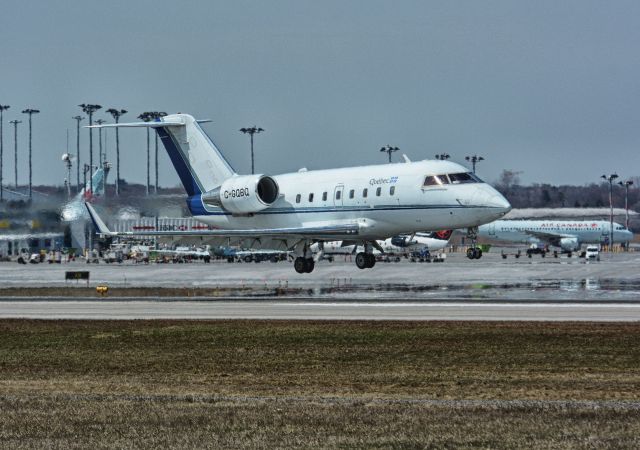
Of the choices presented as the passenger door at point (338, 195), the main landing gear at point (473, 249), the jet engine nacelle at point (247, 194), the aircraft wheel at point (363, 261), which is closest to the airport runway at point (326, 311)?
the main landing gear at point (473, 249)

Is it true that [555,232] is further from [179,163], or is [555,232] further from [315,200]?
[315,200]

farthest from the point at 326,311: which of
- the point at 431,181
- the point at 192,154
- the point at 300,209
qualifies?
the point at 192,154

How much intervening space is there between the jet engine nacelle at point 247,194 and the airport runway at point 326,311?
421 inches

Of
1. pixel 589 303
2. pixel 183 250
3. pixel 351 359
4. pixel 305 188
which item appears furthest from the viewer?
pixel 183 250

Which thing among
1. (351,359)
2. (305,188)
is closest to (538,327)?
(351,359)

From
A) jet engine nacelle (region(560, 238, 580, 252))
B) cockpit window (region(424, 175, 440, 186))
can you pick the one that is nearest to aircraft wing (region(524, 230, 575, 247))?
jet engine nacelle (region(560, 238, 580, 252))

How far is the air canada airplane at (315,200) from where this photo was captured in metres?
46.5

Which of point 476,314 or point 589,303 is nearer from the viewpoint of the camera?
point 476,314

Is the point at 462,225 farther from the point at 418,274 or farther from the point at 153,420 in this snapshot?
the point at 153,420

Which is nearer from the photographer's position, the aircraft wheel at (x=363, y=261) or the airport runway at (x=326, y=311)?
the airport runway at (x=326, y=311)

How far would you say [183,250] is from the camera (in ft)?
356

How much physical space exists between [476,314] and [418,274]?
98.4 ft

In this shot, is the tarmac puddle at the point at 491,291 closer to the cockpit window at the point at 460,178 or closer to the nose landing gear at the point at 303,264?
the nose landing gear at the point at 303,264

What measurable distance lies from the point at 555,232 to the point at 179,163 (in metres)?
80.8
